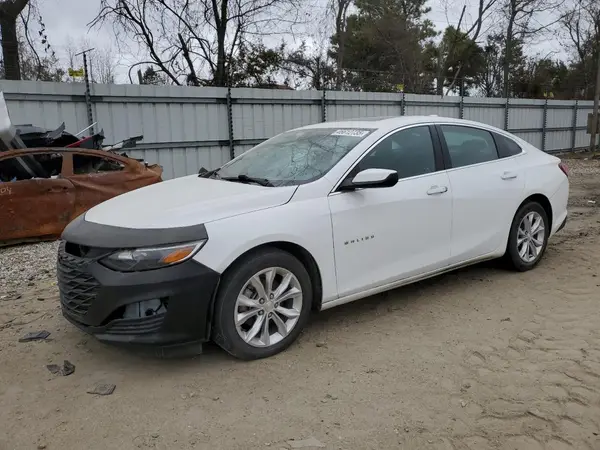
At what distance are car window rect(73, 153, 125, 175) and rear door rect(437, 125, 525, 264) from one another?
17.1 feet

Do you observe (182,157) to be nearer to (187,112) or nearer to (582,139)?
(187,112)

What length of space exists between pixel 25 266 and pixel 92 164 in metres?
2.15

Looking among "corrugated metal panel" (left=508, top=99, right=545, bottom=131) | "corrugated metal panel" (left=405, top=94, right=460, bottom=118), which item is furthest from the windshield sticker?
"corrugated metal panel" (left=508, top=99, right=545, bottom=131)

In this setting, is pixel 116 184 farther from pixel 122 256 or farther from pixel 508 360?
pixel 508 360

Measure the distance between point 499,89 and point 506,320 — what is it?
1122 inches

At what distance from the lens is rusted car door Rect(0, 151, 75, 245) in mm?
6918

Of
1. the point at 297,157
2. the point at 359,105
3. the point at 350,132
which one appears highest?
the point at 359,105

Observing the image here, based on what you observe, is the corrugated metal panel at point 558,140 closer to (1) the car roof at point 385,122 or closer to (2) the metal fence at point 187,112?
(2) the metal fence at point 187,112

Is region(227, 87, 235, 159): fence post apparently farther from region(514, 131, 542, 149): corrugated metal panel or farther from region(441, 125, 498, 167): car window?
region(514, 131, 542, 149): corrugated metal panel

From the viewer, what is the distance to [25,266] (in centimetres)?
624

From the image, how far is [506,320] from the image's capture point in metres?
4.12

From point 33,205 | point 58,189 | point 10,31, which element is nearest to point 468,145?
point 58,189

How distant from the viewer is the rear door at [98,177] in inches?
296

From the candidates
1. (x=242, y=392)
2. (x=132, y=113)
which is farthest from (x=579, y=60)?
(x=242, y=392)
